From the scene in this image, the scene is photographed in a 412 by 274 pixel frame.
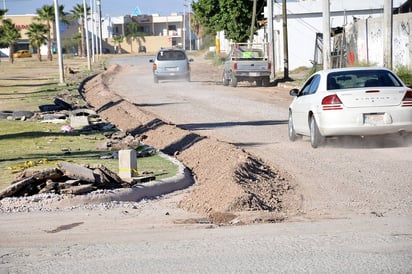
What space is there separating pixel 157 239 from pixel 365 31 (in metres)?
33.3

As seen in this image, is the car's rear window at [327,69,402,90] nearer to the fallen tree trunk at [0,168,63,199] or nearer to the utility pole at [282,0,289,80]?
the fallen tree trunk at [0,168,63,199]

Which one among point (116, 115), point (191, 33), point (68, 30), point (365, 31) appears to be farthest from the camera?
point (191, 33)

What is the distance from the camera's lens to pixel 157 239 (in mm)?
8562

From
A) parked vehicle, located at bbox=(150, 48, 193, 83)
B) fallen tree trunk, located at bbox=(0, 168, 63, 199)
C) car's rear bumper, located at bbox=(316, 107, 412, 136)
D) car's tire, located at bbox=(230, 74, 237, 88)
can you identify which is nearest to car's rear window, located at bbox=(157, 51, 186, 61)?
parked vehicle, located at bbox=(150, 48, 193, 83)

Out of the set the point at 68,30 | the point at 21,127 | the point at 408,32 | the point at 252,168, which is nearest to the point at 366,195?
the point at 252,168

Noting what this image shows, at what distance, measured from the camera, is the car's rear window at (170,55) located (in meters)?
47.9

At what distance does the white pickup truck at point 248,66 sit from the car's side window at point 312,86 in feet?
76.5

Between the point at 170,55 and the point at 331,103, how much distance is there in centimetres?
3332

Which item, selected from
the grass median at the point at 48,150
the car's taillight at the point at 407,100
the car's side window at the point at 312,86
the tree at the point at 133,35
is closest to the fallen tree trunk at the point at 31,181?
the grass median at the point at 48,150

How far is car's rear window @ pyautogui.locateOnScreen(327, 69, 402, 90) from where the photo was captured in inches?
625

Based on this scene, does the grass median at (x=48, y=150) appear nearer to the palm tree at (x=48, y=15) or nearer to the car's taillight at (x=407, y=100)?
the car's taillight at (x=407, y=100)

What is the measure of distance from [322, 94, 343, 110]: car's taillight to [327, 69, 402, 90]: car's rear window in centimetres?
52

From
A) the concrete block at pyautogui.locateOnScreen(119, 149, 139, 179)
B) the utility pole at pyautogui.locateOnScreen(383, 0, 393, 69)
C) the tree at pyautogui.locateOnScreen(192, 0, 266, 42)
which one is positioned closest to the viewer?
the concrete block at pyautogui.locateOnScreen(119, 149, 139, 179)

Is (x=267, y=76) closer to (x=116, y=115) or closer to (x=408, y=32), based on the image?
(x=408, y=32)
